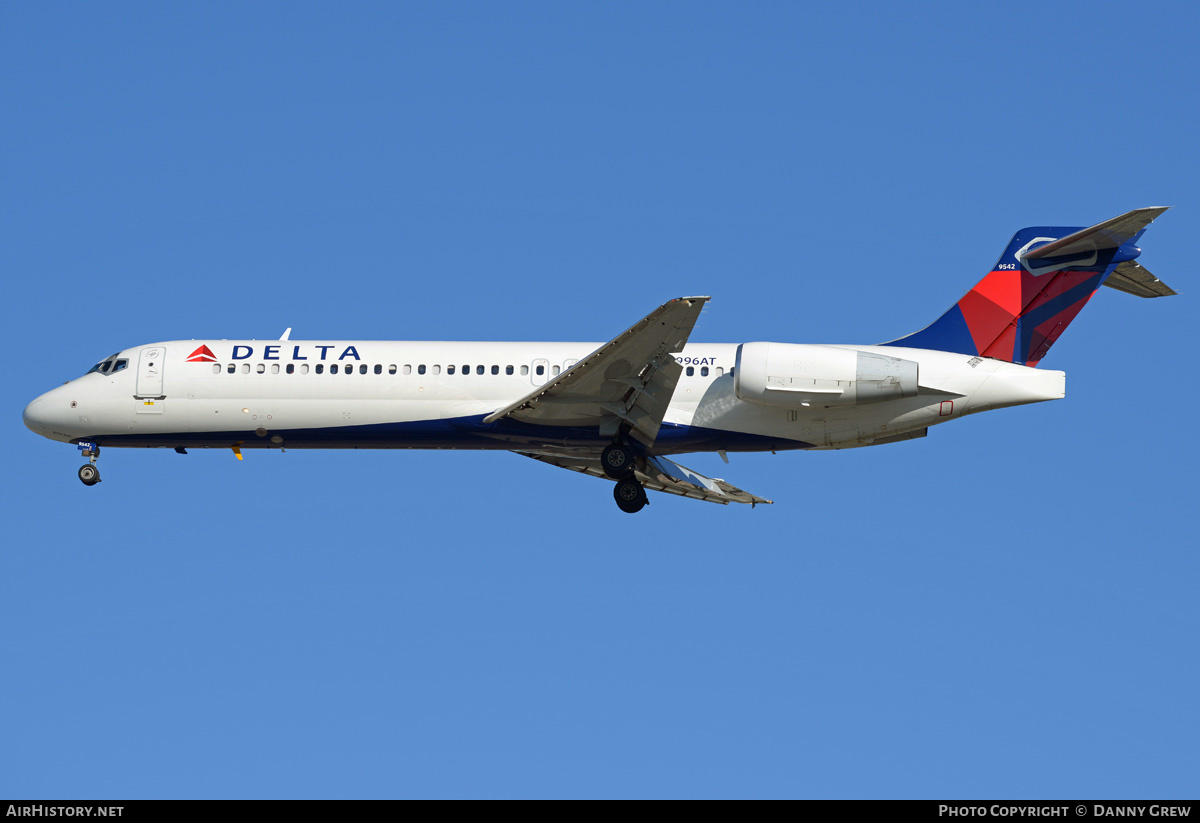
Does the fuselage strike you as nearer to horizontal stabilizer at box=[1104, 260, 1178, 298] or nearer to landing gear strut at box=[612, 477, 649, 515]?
landing gear strut at box=[612, 477, 649, 515]

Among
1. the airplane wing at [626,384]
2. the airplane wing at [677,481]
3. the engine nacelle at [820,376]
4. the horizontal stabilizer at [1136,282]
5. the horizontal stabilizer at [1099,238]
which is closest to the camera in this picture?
the airplane wing at [626,384]

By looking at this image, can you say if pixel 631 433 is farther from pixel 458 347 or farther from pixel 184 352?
pixel 184 352

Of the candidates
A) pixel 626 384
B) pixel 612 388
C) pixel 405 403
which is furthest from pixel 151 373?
pixel 626 384

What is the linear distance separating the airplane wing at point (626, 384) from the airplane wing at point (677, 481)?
332cm

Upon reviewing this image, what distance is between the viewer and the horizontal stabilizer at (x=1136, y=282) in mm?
26047

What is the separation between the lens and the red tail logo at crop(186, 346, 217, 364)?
90.2 feet

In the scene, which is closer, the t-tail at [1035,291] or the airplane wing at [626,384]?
the airplane wing at [626,384]

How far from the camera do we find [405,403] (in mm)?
26812

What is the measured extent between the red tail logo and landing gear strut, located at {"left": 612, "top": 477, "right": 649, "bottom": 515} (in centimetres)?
875

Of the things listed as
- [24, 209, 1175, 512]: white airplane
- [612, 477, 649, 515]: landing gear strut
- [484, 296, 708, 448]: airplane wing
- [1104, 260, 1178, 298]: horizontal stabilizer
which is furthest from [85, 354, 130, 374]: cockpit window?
[1104, 260, 1178, 298]: horizontal stabilizer

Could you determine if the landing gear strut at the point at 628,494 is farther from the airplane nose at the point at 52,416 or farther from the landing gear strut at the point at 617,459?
the airplane nose at the point at 52,416

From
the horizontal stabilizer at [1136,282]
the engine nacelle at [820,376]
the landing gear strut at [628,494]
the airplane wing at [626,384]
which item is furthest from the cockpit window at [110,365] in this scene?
the horizontal stabilizer at [1136,282]

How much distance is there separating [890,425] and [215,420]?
13595 mm
